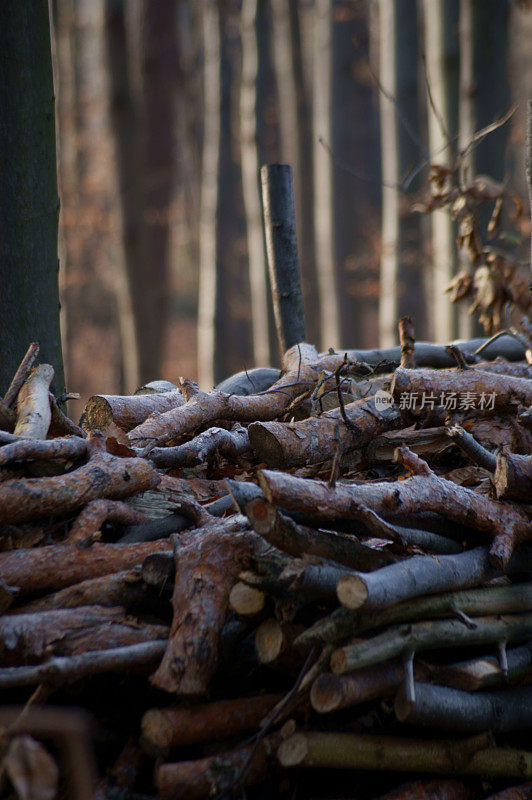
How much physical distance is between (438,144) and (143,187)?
5.09 m

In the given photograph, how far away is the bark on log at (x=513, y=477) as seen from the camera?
2.44 m

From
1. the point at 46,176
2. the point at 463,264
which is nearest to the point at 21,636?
the point at 46,176

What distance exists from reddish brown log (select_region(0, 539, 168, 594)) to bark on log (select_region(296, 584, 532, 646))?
2.55 feet

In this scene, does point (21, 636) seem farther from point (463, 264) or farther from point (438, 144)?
point (438, 144)

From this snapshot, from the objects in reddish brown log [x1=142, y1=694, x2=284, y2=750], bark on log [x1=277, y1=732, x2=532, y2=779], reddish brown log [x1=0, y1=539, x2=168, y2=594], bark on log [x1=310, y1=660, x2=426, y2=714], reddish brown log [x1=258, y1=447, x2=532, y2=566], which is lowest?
bark on log [x1=277, y1=732, x2=532, y2=779]

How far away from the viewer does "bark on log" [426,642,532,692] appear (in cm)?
209

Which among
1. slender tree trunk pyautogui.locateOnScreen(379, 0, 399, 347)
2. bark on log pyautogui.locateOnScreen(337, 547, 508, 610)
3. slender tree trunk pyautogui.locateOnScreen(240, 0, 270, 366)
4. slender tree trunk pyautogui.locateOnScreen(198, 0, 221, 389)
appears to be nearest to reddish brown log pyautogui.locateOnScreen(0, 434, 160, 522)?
bark on log pyautogui.locateOnScreen(337, 547, 508, 610)

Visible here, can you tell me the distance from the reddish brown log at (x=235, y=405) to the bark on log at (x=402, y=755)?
1.40m

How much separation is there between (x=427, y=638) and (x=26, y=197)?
348 centimetres

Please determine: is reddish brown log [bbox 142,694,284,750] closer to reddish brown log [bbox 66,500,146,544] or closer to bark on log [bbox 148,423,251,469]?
reddish brown log [bbox 66,500,146,544]

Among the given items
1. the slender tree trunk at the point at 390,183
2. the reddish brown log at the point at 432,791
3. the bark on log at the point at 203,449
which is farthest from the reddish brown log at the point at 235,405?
the slender tree trunk at the point at 390,183

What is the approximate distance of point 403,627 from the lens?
206 cm

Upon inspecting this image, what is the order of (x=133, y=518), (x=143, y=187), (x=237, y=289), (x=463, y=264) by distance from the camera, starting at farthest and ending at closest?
(x=237, y=289) < (x=143, y=187) < (x=463, y=264) < (x=133, y=518)

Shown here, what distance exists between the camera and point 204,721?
2.00m
